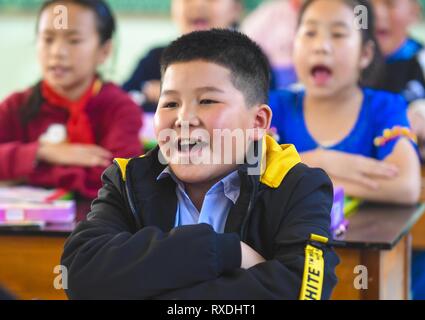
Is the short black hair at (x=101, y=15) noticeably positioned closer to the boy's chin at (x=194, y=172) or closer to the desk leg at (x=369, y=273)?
the desk leg at (x=369, y=273)

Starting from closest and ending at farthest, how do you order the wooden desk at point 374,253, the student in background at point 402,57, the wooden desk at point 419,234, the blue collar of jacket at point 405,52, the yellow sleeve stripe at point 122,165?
the yellow sleeve stripe at point 122,165 → the wooden desk at point 374,253 → the wooden desk at point 419,234 → the student in background at point 402,57 → the blue collar of jacket at point 405,52

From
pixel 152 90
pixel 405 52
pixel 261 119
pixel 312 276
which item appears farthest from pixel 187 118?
pixel 405 52

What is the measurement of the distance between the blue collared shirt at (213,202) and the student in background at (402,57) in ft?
5.40

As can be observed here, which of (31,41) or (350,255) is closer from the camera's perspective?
(350,255)

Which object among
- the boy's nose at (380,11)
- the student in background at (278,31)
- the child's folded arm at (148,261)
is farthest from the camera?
the student in background at (278,31)

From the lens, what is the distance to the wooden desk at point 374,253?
1.85m

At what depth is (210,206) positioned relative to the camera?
1.41m

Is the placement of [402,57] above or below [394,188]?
above

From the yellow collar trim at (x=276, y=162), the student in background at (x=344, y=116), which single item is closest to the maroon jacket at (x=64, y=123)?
the student in background at (x=344, y=116)

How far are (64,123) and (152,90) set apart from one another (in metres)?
0.88

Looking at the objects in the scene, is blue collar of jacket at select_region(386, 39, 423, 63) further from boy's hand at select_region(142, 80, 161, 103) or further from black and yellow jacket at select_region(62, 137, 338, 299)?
black and yellow jacket at select_region(62, 137, 338, 299)

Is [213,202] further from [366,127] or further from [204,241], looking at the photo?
[366,127]

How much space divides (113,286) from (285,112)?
4.32 ft
